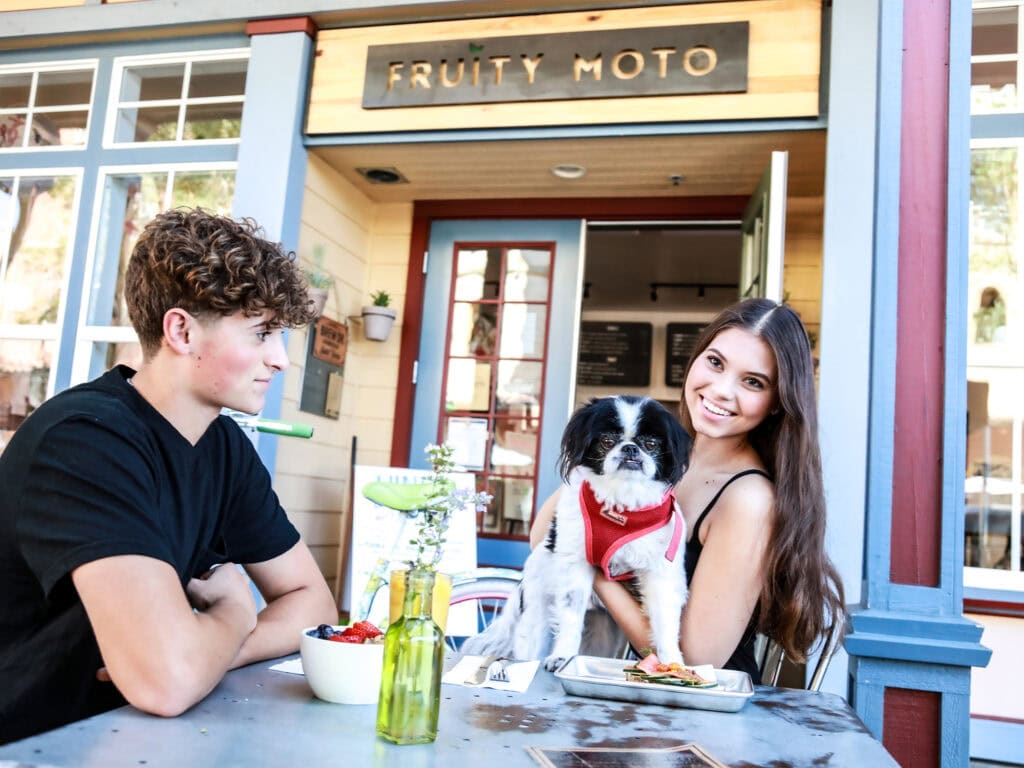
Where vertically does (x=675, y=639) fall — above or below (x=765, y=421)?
below

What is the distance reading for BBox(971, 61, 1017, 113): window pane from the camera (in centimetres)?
362

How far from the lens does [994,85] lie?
3646 millimetres

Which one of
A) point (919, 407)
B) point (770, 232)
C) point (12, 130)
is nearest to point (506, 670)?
point (919, 407)

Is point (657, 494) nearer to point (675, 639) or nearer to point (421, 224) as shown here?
point (675, 639)

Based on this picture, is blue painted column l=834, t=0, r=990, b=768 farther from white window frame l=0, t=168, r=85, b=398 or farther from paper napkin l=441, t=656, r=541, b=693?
white window frame l=0, t=168, r=85, b=398

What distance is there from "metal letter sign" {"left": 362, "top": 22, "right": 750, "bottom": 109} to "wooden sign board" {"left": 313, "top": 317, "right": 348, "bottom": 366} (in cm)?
113

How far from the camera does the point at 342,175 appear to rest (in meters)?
4.47

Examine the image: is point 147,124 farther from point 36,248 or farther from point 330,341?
point 330,341

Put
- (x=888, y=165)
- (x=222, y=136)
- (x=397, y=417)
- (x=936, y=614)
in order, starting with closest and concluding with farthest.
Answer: (x=936, y=614)
(x=888, y=165)
(x=222, y=136)
(x=397, y=417)

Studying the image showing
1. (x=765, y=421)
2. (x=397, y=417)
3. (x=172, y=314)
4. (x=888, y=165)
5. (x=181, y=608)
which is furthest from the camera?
(x=397, y=417)

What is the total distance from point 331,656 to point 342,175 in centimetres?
368

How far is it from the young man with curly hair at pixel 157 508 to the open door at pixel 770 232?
2335 mm

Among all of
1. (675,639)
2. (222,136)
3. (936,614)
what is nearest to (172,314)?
(675,639)

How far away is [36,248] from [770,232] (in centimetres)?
378
